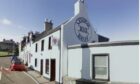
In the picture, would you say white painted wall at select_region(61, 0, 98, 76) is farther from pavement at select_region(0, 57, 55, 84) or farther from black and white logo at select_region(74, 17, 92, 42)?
pavement at select_region(0, 57, 55, 84)

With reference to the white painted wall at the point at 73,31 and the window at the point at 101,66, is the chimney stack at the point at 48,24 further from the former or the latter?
the window at the point at 101,66

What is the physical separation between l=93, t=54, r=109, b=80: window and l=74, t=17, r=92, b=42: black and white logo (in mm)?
5338

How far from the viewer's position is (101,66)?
48.5ft

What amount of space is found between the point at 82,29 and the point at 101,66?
22.4 feet

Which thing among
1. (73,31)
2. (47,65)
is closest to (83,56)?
(73,31)

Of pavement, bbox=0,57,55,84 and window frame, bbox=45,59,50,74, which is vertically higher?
window frame, bbox=45,59,50,74

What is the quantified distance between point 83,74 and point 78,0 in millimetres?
9107

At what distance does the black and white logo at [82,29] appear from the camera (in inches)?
789

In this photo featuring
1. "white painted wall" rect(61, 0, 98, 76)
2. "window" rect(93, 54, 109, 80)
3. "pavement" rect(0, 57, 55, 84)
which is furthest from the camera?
"pavement" rect(0, 57, 55, 84)

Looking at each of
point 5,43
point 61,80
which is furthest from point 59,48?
point 5,43

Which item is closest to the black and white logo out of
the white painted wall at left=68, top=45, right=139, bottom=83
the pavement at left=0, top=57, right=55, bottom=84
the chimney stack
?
the white painted wall at left=68, top=45, right=139, bottom=83

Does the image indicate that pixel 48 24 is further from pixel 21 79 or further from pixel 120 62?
pixel 120 62

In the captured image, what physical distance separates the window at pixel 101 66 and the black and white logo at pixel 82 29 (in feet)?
17.5

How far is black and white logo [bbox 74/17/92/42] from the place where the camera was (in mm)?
20031
